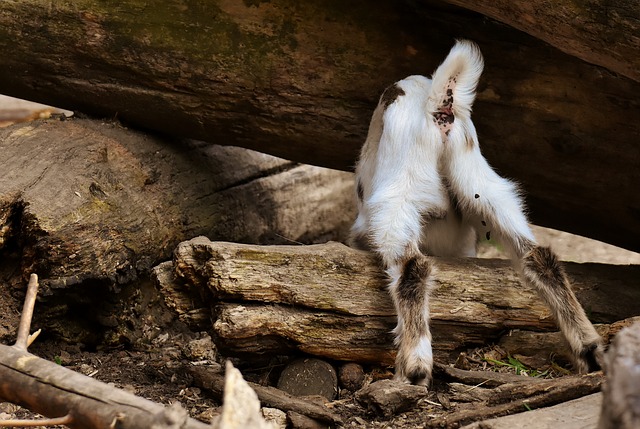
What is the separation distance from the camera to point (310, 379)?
3.99 m

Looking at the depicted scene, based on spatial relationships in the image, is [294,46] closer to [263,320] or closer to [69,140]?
[69,140]

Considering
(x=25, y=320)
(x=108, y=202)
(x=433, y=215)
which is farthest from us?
(x=108, y=202)

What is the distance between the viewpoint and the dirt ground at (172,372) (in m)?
3.68

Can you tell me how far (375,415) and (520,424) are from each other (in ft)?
2.36

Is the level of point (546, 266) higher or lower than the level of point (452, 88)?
lower

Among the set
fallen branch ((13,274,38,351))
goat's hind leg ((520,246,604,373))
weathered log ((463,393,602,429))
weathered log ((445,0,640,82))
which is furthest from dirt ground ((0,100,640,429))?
weathered log ((445,0,640,82))

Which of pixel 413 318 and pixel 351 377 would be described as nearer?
pixel 413 318

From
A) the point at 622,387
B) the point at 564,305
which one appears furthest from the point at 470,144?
the point at 622,387

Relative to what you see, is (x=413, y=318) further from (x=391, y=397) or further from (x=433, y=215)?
(x=433, y=215)

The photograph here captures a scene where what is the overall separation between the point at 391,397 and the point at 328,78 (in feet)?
6.52

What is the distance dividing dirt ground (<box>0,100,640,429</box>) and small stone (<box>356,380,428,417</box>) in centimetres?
5

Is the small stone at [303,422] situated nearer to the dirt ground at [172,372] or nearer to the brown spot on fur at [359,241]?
the dirt ground at [172,372]

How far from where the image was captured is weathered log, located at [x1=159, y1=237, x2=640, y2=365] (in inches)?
153

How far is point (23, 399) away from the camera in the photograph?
2.78 m
